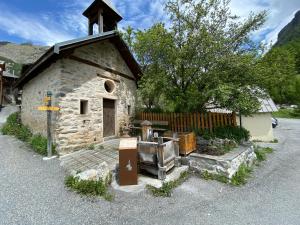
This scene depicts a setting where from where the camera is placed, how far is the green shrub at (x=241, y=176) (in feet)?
16.9

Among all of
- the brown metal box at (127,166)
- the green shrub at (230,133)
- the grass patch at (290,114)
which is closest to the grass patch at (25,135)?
the brown metal box at (127,166)

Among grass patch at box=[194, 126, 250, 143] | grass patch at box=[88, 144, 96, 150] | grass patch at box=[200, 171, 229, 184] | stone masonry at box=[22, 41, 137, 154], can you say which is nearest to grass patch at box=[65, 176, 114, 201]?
stone masonry at box=[22, 41, 137, 154]

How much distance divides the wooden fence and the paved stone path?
9.94 feet

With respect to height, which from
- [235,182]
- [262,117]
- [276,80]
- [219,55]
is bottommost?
[235,182]

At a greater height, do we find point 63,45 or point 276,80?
point 63,45

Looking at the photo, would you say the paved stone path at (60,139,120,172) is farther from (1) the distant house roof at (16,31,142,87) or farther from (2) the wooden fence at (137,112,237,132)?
(1) the distant house roof at (16,31,142,87)

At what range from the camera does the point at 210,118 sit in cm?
730

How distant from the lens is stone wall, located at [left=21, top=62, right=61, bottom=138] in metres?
6.91

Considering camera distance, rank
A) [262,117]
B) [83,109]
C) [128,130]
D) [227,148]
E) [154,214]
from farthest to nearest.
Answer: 1. [262,117]
2. [128,130]
3. [83,109]
4. [227,148]
5. [154,214]

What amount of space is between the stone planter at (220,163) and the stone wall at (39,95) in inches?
215

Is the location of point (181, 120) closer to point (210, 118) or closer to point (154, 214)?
point (210, 118)

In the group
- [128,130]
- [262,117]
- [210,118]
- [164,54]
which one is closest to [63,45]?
[164,54]

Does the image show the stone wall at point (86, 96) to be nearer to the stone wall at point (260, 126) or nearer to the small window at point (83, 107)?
the small window at point (83, 107)

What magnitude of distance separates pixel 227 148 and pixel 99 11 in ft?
29.9
